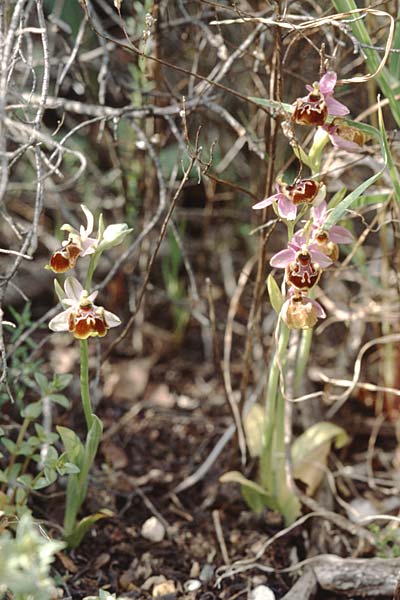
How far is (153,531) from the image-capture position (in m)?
1.49

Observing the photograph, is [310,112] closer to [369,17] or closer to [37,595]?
[369,17]

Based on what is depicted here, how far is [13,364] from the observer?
4.79 feet

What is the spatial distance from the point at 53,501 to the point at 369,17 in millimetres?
1166

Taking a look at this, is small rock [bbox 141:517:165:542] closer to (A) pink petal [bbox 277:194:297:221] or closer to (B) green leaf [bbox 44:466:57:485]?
(B) green leaf [bbox 44:466:57:485]

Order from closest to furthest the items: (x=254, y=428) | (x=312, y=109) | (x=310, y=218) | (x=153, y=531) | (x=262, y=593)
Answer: (x=312, y=109) → (x=310, y=218) → (x=262, y=593) → (x=153, y=531) → (x=254, y=428)

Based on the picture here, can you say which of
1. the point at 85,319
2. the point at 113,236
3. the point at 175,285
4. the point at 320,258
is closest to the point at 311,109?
the point at 320,258

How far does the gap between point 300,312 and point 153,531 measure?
1.91 ft

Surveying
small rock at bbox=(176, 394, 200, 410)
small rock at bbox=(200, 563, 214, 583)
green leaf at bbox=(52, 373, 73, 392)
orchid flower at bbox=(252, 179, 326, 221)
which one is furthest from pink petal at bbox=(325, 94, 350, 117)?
small rock at bbox=(176, 394, 200, 410)

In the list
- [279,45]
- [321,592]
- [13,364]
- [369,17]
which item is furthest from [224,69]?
[321,592]

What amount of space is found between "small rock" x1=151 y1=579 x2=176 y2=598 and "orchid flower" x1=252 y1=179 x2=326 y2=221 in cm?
67

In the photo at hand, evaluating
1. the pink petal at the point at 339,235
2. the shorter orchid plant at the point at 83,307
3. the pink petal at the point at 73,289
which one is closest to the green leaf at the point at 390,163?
the pink petal at the point at 339,235

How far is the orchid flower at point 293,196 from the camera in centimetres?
115

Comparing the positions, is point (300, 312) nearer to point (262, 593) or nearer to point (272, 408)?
point (272, 408)

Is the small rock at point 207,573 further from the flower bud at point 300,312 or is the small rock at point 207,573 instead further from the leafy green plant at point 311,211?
the flower bud at point 300,312
